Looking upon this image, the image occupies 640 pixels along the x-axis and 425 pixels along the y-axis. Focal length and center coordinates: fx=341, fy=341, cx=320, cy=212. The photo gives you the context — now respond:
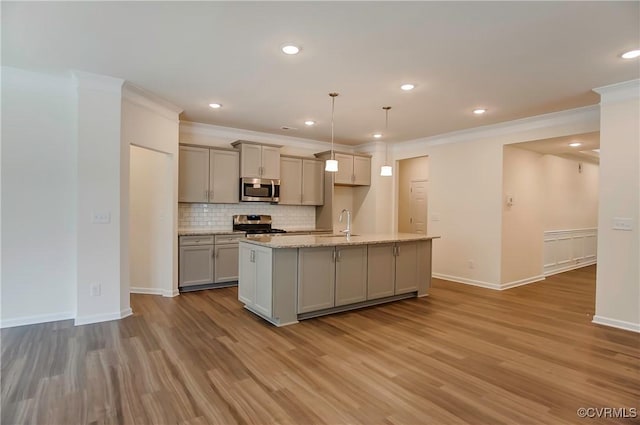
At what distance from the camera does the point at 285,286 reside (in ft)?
12.5

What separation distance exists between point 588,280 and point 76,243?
8.13 metres

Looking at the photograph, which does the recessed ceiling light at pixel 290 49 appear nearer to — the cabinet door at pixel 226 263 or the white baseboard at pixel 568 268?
the cabinet door at pixel 226 263

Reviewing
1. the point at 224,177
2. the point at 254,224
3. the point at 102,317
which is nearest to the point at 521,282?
the point at 254,224

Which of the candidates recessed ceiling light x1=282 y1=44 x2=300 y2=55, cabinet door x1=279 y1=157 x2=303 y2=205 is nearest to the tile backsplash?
cabinet door x1=279 y1=157 x2=303 y2=205

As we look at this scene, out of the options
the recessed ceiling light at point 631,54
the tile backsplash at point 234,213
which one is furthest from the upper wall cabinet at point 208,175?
the recessed ceiling light at point 631,54

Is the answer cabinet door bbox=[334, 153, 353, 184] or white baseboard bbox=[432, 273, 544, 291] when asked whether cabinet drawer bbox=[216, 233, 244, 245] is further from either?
white baseboard bbox=[432, 273, 544, 291]

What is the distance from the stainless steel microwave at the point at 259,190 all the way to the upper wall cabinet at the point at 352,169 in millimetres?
1310

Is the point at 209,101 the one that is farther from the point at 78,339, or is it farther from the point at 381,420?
the point at 381,420

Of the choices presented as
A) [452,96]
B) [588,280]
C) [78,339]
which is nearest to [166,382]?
[78,339]

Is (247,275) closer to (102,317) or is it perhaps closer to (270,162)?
(102,317)

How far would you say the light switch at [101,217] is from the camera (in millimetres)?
3744

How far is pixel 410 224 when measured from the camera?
8.25 meters

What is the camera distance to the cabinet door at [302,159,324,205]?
6738 mm

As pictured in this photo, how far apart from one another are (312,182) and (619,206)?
465cm
